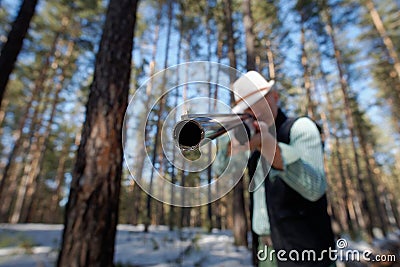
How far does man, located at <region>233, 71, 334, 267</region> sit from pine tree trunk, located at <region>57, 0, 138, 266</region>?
1.31m

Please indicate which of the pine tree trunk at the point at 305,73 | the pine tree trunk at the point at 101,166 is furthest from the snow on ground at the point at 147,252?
the pine tree trunk at the point at 305,73

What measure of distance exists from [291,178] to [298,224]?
13.4 inches

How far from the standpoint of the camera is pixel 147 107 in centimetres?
117

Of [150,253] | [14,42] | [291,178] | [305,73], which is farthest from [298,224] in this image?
[305,73]

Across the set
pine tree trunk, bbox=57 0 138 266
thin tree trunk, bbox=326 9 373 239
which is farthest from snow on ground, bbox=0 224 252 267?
thin tree trunk, bbox=326 9 373 239

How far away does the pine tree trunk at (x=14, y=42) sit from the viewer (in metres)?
5.32

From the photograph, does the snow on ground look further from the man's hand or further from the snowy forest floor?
the man's hand

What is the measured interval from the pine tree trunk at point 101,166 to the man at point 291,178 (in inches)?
51.7

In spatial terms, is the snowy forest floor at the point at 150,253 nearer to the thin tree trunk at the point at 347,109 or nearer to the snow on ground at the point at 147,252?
the snow on ground at the point at 147,252

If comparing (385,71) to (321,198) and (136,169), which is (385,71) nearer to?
(321,198)

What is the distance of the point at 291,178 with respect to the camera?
4.71ft

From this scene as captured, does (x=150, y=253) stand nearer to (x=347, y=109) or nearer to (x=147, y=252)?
(x=147, y=252)

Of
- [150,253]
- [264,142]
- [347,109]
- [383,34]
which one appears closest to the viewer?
[264,142]

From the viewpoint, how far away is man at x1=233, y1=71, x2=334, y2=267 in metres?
1.30
